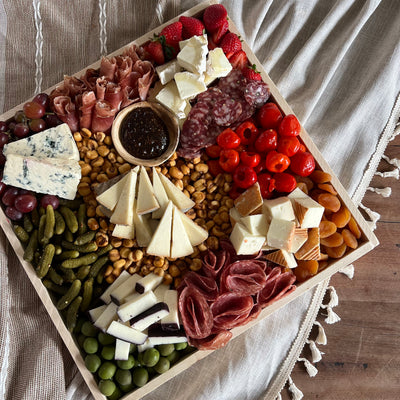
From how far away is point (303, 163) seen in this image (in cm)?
203

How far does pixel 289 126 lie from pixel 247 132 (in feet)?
0.65

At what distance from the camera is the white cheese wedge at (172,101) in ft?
6.73

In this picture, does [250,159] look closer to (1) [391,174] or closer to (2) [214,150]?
(2) [214,150]

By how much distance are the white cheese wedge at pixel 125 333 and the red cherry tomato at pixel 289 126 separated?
43.0 inches

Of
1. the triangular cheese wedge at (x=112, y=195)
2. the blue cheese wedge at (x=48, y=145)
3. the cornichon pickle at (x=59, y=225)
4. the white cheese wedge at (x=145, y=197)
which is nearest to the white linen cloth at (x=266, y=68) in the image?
the cornichon pickle at (x=59, y=225)

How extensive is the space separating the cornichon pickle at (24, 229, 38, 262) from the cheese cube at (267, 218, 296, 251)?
1007mm

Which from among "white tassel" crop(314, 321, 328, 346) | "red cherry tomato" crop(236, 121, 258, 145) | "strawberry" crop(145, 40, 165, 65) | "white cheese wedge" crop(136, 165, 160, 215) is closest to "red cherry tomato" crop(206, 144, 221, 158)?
"red cherry tomato" crop(236, 121, 258, 145)

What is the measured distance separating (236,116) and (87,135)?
691mm

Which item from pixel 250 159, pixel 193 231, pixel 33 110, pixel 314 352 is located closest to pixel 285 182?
pixel 250 159

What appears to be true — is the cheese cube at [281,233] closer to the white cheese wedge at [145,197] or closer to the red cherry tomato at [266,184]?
the red cherry tomato at [266,184]

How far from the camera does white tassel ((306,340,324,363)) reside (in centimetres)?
232

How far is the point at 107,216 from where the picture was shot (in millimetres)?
1991

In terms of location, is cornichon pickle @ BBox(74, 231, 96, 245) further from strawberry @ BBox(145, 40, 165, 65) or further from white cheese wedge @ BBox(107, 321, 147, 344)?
strawberry @ BBox(145, 40, 165, 65)

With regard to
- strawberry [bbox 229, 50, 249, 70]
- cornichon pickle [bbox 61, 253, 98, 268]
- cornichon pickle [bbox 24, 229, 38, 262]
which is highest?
strawberry [bbox 229, 50, 249, 70]
